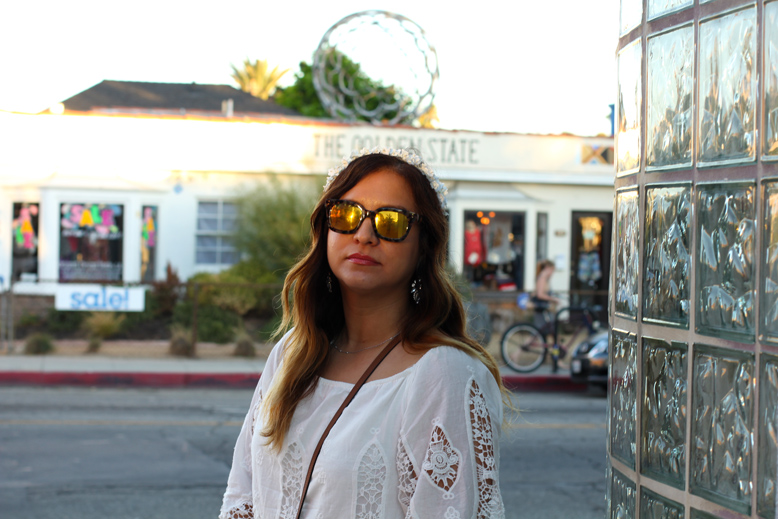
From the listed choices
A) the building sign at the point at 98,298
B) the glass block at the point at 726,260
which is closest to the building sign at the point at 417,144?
the building sign at the point at 98,298

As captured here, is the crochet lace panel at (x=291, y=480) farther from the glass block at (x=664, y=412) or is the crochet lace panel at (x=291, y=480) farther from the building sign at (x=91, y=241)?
the building sign at (x=91, y=241)

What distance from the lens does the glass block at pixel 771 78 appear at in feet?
4.66

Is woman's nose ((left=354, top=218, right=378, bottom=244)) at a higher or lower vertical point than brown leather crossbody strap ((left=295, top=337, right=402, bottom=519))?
higher

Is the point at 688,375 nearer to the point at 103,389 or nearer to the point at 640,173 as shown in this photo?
the point at 640,173

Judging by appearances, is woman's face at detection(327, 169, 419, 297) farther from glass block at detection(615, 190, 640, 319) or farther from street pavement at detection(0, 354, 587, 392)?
street pavement at detection(0, 354, 587, 392)

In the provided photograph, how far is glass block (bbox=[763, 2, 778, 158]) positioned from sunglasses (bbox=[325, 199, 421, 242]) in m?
0.83

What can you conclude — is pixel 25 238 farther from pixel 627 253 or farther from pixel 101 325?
pixel 627 253

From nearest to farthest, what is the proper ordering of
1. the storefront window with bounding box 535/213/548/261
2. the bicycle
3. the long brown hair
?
1. the long brown hair
2. the bicycle
3. the storefront window with bounding box 535/213/548/261

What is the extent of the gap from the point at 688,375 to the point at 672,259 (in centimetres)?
24

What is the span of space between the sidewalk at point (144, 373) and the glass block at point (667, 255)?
9.24m

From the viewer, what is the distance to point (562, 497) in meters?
6.09

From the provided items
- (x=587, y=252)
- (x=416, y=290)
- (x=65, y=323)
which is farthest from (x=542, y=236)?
(x=416, y=290)

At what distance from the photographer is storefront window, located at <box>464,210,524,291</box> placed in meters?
18.2

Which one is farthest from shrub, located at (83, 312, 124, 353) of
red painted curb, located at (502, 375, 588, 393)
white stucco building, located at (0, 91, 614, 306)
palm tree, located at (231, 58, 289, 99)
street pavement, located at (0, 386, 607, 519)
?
palm tree, located at (231, 58, 289, 99)
